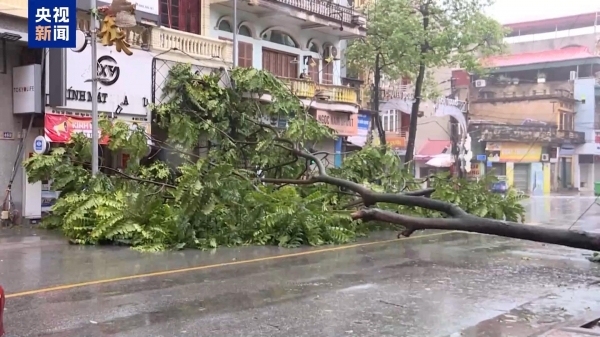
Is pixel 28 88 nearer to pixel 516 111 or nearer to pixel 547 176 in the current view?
pixel 516 111

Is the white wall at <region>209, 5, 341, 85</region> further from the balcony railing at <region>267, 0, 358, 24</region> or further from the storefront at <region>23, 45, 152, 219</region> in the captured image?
the storefront at <region>23, 45, 152, 219</region>

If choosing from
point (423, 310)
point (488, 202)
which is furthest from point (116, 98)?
point (423, 310)

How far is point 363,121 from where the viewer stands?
33.9 m

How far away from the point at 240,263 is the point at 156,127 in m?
10.0

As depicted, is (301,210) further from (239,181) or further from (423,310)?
(423,310)

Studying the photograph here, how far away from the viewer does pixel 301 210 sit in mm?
14617

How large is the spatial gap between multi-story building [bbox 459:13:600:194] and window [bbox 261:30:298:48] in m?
25.9

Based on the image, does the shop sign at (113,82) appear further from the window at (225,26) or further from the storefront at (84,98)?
the window at (225,26)

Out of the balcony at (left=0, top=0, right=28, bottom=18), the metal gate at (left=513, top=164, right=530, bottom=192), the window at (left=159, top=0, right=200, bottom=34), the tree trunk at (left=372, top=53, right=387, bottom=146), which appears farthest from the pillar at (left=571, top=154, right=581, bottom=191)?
the balcony at (left=0, top=0, right=28, bottom=18)

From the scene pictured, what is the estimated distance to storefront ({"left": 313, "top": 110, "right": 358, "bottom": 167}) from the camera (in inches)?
1063

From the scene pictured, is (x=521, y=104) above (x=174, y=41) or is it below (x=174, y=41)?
above

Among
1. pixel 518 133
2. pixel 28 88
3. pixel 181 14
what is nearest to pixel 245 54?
pixel 181 14

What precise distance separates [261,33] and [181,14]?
13.6 feet

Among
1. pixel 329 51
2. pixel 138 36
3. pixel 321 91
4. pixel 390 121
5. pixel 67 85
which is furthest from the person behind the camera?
pixel 390 121
